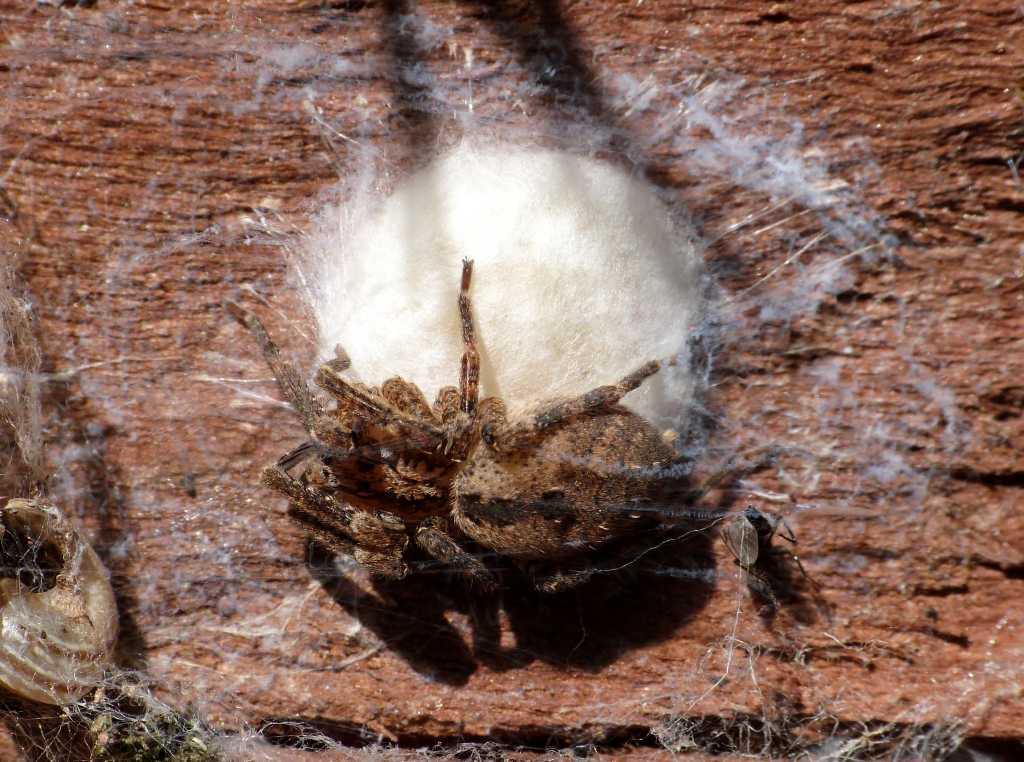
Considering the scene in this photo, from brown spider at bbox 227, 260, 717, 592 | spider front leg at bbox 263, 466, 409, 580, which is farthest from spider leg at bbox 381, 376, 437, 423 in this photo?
spider front leg at bbox 263, 466, 409, 580

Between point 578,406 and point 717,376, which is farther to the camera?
point 717,376

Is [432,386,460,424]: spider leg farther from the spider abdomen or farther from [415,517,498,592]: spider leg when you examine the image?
[415,517,498,592]: spider leg

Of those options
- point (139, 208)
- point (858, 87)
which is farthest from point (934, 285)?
point (139, 208)

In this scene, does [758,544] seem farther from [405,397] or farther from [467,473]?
[405,397]

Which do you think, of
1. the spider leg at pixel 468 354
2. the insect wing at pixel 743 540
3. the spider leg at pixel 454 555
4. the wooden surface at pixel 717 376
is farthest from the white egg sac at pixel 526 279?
the spider leg at pixel 454 555

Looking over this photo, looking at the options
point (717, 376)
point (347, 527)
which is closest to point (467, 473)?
point (347, 527)

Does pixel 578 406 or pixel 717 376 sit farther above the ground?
pixel 717 376

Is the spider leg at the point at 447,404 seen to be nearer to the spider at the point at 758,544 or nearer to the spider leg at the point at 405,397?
the spider leg at the point at 405,397
